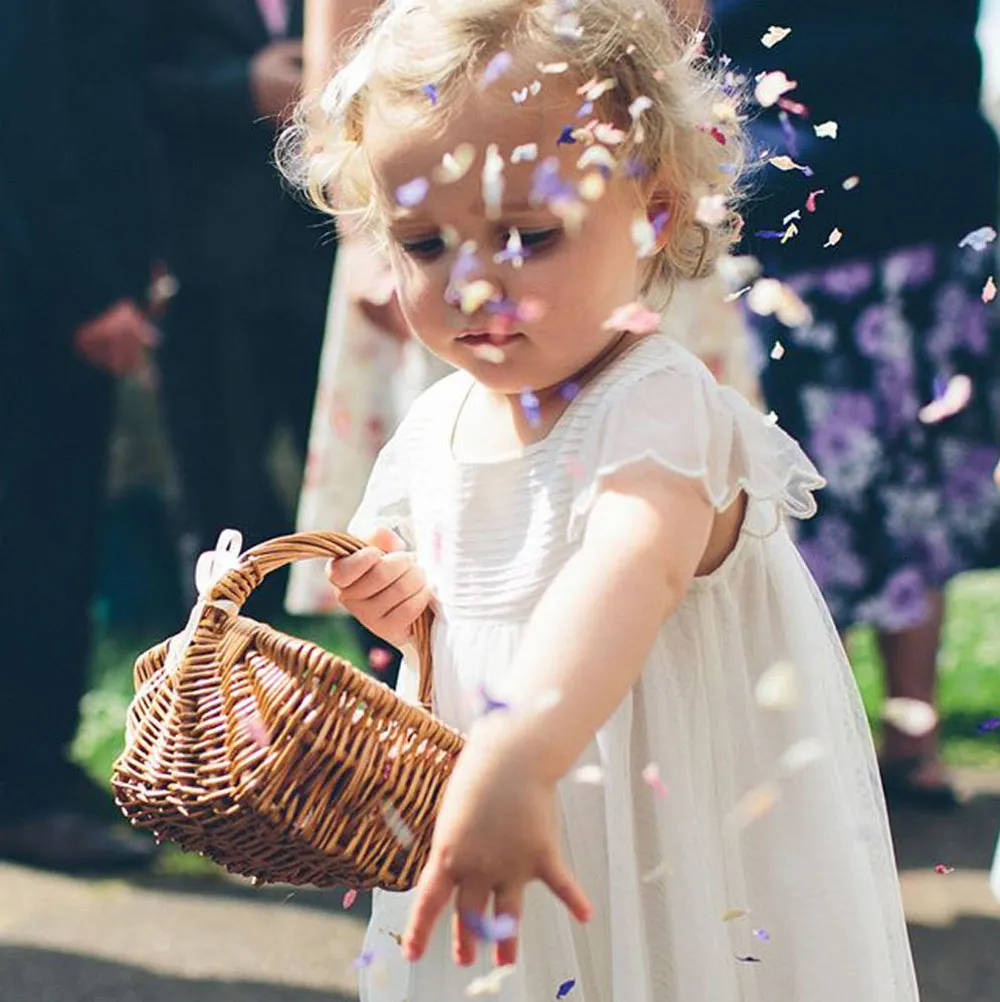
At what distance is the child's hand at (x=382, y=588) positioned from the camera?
189 centimetres

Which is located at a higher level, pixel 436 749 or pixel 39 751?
pixel 39 751

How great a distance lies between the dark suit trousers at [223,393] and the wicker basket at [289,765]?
2.80m

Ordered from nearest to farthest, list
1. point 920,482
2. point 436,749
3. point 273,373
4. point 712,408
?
point 436,749, point 712,408, point 920,482, point 273,373

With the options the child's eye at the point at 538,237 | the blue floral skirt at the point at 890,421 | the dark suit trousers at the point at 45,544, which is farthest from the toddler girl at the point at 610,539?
the dark suit trousers at the point at 45,544

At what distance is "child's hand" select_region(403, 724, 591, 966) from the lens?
1437mm

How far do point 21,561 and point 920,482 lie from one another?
1677 millimetres

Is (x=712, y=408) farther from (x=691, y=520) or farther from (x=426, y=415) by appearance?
(x=426, y=415)

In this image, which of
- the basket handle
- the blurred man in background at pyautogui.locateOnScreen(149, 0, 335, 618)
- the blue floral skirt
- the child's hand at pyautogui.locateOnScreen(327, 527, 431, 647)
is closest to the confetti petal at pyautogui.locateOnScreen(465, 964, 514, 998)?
the basket handle

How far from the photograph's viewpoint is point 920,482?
11.3ft

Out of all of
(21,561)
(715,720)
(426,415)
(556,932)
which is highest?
(21,561)

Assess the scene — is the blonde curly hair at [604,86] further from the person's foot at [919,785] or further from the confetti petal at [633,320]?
the person's foot at [919,785]

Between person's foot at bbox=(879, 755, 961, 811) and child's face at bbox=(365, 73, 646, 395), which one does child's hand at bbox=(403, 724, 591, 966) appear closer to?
child's face at bbox=(365, 73, 646, 395)

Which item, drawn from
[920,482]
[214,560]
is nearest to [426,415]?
[214,560]

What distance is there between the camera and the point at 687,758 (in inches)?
70.6
